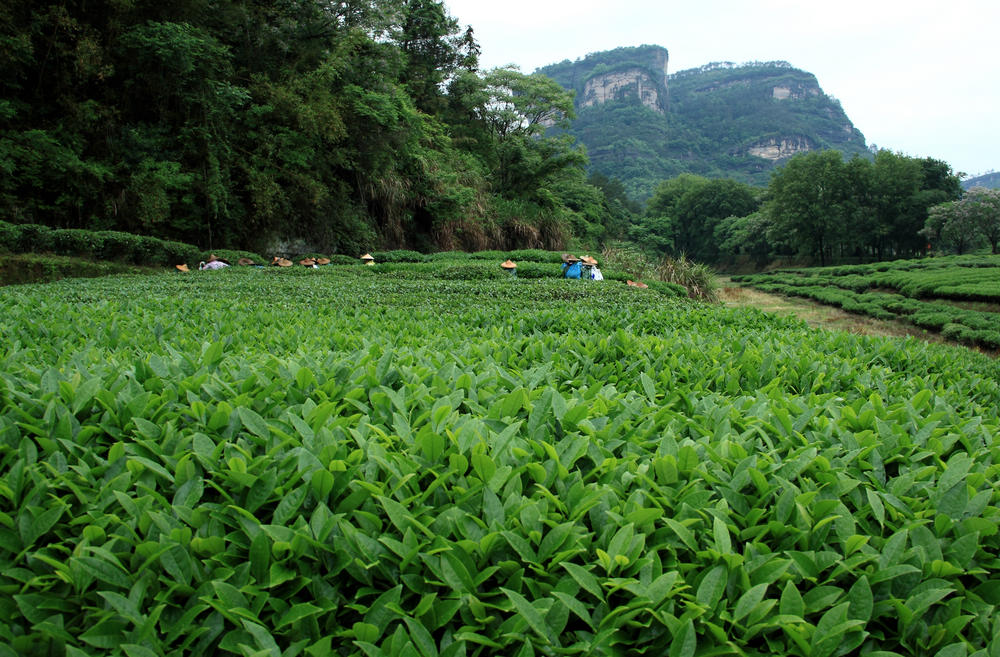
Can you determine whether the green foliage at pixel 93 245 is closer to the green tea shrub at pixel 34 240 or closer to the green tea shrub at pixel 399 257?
the green tea shrub at pixel 34 240

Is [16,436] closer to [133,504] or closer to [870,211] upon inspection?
[133,504]

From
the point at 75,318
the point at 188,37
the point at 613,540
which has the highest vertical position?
the point at 188,37

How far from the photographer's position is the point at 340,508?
1257mm

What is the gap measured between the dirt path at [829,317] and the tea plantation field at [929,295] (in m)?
0.36

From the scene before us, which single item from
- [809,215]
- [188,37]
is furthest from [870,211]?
[188,37]

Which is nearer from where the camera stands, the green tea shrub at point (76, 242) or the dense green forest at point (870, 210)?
the green tea shrub at point (76, 242)

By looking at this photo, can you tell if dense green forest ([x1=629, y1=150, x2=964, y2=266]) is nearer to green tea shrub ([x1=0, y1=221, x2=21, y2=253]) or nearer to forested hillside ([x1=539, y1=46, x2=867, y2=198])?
green tea shrub ([x1=0, y1=221, x2=21, y2=253])

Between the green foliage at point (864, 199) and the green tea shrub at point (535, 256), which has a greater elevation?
the green foliage at point (864, 199)

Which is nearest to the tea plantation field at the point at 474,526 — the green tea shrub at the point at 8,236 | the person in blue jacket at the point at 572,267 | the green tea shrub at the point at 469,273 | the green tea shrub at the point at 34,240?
the green tea shrub at the point at 469,273

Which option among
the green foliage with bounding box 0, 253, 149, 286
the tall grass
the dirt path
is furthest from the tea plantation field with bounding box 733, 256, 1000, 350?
the green foliage with bounding box 0, 253, 149, 286

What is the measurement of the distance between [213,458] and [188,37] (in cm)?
1824

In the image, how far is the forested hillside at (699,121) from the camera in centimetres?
9469

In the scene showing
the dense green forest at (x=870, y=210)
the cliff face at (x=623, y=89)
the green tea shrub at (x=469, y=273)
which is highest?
the cliff face at (x=623, y=89)

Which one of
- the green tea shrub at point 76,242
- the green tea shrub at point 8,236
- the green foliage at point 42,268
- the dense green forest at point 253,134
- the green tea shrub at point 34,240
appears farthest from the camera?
the dense green forest at point 253,134
